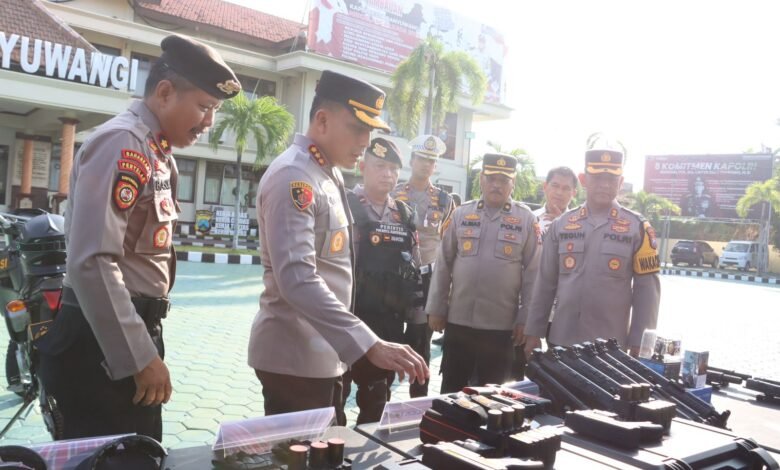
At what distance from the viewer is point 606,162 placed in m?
3.15

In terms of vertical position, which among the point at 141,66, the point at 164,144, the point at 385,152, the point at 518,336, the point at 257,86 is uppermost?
the point at 257,86

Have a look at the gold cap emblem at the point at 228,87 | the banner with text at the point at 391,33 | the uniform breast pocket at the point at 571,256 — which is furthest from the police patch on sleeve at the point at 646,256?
the banner with text at the point at 391,33

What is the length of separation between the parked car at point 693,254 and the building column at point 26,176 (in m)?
26.4

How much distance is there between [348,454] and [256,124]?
16417mm

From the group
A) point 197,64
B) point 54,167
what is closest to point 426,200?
point 197,64

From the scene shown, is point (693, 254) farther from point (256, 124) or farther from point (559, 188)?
point (559, 188)

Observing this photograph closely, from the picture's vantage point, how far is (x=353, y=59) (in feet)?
78.0

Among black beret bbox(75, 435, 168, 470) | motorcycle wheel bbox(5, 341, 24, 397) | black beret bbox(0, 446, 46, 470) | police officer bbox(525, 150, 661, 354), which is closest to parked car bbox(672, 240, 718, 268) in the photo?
police officer bbox(525, 150, 661, 354)

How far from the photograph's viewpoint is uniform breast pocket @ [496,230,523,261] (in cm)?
359

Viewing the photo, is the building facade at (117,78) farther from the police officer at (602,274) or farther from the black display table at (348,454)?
the black display table at (348,454)

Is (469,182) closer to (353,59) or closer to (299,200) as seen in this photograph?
(353,59)

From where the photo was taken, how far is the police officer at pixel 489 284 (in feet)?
11.6

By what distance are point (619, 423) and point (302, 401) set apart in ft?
3.29

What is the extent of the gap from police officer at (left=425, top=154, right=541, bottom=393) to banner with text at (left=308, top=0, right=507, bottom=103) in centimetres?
2002
